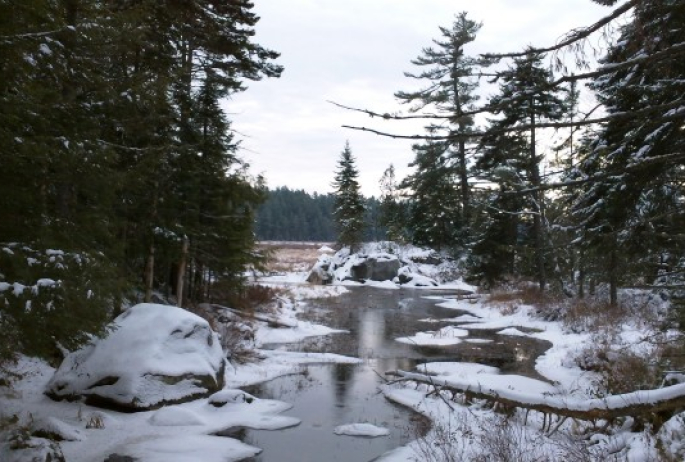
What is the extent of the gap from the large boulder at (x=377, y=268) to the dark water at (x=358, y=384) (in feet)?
64.8

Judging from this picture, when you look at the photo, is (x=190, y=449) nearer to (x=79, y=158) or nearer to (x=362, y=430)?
(x=362, y=430)

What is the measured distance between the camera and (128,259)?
46.8 ft

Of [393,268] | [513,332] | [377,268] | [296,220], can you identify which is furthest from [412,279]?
[296,220]

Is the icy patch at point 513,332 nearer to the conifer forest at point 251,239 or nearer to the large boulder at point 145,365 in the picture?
the conifer forest at point 251,239

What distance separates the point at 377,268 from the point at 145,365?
3541 cm

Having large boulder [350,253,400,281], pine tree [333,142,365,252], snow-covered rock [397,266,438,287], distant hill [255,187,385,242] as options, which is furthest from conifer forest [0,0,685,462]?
distant hill [255,187,385,242]

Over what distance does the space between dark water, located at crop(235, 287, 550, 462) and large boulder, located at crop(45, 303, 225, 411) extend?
1.46 m

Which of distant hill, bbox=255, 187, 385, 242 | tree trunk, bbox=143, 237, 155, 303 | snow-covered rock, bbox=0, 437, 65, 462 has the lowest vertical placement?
snow-covered rock, bbox=0, 437, 65, 462

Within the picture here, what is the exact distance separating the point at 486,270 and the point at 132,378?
23150 millimetres

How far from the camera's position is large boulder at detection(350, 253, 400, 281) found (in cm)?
4338

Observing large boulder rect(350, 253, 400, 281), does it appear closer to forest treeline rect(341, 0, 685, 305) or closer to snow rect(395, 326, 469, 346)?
forest treeline rect(341, 0, 685, 305)

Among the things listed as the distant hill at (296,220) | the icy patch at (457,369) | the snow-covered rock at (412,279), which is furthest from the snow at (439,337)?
the distant hill at (296,220)

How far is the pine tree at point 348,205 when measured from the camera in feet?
163

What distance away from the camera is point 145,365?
907 centimetres
